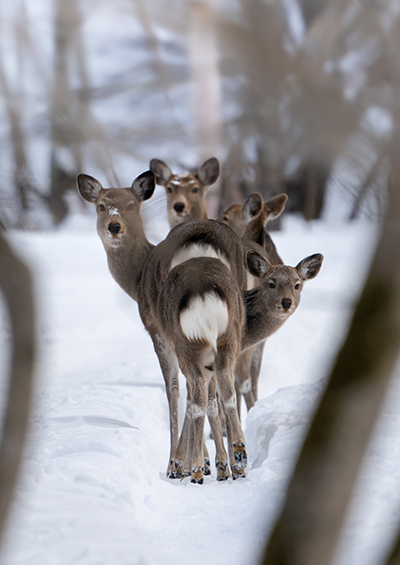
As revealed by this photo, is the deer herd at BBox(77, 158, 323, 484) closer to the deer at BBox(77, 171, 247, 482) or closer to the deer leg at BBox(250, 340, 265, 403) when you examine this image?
the deer at BBox(77, 171, 247, 482)

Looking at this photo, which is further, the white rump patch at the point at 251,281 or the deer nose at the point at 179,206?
the white rump patch at the point at 251,281

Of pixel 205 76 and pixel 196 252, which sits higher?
pixel 196 252

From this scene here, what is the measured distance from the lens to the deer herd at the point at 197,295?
4.54 m

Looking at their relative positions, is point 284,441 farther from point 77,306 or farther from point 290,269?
point 77,306

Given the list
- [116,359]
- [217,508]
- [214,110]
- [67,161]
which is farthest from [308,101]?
[116,359]

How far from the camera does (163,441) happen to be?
6027 mm

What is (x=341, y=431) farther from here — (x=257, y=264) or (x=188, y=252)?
(x=257, y=264)

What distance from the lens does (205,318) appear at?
4434 mm

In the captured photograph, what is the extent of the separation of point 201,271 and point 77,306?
8.22m

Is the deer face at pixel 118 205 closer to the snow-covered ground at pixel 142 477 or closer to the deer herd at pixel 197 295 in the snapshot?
the deer herd at pixel 197 295

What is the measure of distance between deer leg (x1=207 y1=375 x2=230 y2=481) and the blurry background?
2.77 m

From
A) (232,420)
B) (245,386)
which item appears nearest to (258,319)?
(245,386)

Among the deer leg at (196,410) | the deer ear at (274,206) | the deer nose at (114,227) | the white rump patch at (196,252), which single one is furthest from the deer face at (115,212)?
the deer ear at (274,206)

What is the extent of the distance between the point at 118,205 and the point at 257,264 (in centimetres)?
121
